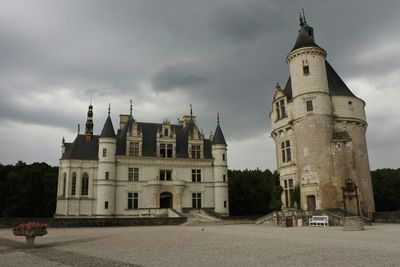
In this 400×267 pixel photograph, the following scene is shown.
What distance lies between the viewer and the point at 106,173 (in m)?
41.2

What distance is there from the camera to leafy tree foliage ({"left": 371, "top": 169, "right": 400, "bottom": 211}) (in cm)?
5525

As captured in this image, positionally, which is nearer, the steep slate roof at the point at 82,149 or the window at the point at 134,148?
the steep slate roof at the point at 82,149

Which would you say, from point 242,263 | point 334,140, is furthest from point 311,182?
point 242,263

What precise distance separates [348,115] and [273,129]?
274 inches

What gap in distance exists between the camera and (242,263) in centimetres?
812

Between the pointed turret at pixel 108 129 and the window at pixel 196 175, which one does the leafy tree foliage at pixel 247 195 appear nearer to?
the window at pixel 196 175

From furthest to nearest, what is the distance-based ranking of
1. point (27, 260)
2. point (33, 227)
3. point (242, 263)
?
point (33, 227) < point (27, 260) < point (242, 263)

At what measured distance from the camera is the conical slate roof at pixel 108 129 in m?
42.1

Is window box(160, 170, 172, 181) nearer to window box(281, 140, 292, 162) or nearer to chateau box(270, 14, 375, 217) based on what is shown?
chateau box(270, 14, 375, 217)

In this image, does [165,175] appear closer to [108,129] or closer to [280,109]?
[108,129]

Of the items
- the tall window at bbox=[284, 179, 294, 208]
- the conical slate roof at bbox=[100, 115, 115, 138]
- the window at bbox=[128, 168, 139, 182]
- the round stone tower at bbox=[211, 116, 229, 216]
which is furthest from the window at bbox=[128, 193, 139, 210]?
the tall window at bbox=[284, 179, 294, 208]

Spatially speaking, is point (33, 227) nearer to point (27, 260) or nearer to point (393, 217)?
point (27, 260)

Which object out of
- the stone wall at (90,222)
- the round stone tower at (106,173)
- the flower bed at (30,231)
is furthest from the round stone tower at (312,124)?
the round stone tower at (106,173)

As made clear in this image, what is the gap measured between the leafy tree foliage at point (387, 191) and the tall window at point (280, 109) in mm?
32107
